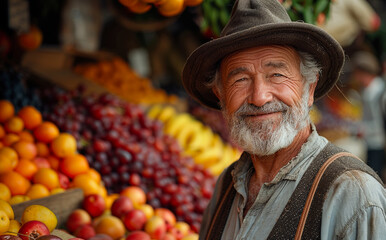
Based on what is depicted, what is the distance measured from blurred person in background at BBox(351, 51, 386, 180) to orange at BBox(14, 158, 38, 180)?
6.15m

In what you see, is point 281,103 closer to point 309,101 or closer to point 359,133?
point 309,101

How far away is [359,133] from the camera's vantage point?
705 centimetres

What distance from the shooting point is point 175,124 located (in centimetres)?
450

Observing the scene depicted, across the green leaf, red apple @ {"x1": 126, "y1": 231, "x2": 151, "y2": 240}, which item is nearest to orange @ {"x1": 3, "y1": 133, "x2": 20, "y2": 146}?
red apple @ {"x1": 126, "y1": 231, "x2": 151, "y2": 240}

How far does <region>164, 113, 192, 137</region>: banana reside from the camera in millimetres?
4395

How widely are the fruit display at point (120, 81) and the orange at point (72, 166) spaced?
2.04 m

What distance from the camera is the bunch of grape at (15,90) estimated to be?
3.13 metres

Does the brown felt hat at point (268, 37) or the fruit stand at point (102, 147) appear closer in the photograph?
the brown felt hat at point (268, 37)

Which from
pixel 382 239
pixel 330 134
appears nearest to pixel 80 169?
pixel 382 239

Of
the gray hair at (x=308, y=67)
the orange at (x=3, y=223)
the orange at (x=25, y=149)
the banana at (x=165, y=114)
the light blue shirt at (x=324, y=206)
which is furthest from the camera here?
the banana at (x=165, y=114)

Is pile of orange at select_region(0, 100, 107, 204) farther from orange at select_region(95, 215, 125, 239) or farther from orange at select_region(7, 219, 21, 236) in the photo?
orange at select_region(7, 219, 21, 236)

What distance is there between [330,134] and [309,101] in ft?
17.4

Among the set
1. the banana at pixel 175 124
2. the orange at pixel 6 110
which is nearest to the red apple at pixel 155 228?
the orange at pixel 6 110

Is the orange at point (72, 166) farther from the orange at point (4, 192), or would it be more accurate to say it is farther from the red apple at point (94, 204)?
the orange at point (4, 192)
